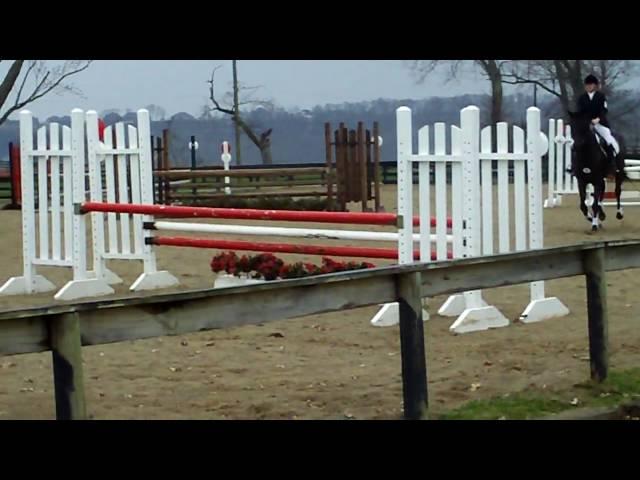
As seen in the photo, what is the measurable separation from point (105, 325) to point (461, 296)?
4.64m

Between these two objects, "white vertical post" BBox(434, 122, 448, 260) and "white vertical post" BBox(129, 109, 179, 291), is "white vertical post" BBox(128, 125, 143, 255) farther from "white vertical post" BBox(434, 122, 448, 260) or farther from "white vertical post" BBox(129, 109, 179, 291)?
"white vertical post" BBox(434, 122, 448, 260)

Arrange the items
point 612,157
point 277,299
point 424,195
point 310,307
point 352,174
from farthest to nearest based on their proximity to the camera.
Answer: point 352,174
point 612,157
point 424,195
point 310,307
point 277,299

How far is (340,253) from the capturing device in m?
9.02

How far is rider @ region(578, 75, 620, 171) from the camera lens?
14.4 meters

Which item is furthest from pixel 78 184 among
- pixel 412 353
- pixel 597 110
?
pixel 597 110

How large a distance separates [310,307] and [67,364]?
3.91 ft

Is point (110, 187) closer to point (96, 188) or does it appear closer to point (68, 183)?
point (96, 188)

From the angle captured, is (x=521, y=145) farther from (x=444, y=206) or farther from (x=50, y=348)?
(x=50, y=348)

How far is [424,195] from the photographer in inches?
330

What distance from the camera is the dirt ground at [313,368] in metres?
5.71

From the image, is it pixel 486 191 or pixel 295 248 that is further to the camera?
pixel 295 248

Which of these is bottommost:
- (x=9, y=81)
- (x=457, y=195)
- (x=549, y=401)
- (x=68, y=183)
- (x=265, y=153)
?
(x=549, y=401)
